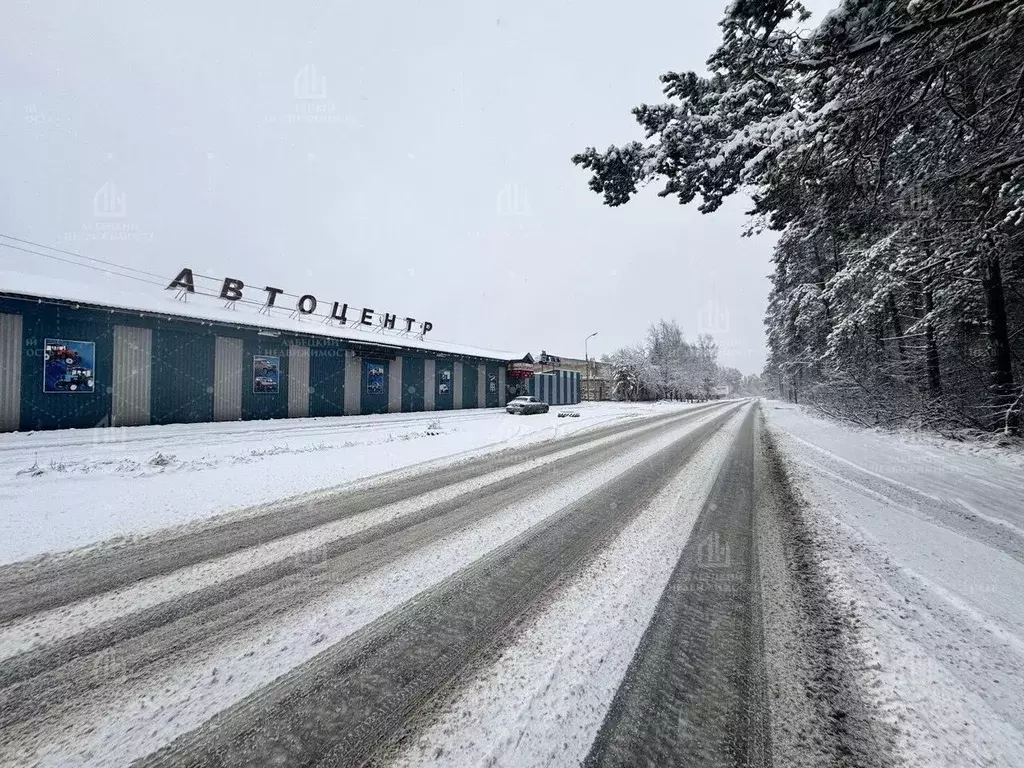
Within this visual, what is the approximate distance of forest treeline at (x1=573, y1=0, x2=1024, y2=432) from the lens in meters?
4.56

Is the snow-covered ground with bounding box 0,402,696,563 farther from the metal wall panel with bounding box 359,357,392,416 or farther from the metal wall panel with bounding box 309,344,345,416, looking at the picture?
the metal wall panel with bounding box 359,357,392,416

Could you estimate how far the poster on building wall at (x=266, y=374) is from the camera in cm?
1641

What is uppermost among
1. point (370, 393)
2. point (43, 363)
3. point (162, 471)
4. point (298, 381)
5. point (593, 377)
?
point (593, 377)

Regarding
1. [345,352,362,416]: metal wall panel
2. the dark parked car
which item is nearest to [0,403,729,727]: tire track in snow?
[345,352,362,416]: metal wall panel

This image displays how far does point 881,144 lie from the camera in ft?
18.8

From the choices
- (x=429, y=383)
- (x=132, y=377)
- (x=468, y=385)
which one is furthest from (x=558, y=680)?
(x=468, y=385)

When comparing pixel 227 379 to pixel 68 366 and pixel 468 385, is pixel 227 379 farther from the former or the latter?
pixel 468 385

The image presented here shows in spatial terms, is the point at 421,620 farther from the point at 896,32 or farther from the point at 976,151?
the point at 976,151

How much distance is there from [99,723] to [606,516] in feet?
12.9

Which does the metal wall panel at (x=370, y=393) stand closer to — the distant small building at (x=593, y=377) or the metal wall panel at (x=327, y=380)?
the metal wall panel at (x=327, y=380)

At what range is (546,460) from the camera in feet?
25.5

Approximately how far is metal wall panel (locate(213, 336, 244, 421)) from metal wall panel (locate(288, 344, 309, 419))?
2045 mm

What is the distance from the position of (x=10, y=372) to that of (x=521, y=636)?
58.2ft

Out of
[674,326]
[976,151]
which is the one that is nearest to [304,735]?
[976,151]
